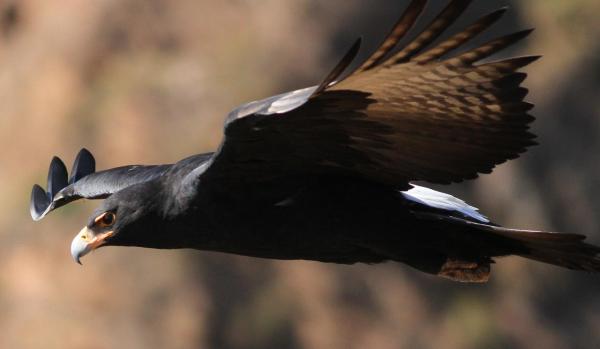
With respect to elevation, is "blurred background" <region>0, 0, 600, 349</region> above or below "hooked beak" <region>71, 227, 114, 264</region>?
below

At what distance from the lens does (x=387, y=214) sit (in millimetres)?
5094

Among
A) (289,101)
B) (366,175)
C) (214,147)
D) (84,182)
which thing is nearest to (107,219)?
(84,182)

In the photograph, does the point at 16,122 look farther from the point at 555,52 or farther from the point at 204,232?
the point at 204,232

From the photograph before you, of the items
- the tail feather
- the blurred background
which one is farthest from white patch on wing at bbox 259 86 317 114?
the blurred background

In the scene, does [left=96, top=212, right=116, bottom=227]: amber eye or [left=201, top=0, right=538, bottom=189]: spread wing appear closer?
[left=201, top=0, right=538, bottom=189]: spread wing

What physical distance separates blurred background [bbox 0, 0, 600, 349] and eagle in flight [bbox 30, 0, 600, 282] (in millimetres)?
4431

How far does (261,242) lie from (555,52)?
6.23m

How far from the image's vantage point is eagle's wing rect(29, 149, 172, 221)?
5801 millimetres

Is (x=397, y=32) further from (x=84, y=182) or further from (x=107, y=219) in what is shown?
(x=84, y=182)

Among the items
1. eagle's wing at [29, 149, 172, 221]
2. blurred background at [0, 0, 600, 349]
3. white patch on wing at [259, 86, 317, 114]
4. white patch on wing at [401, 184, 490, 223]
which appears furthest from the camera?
blurred background at [0, 0, 600, 349]

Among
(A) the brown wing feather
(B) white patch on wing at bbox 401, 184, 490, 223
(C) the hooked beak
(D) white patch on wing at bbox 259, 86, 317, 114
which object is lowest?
(B) white patch on wing at bbox 401, 184, 490, 223

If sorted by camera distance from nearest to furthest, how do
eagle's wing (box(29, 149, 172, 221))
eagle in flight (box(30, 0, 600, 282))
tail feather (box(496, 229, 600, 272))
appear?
eagle in flight (box(30, 0, 600, 282))
tail feather (box(496, 229, 600, 272))
eagle's wing (box(29, 149, 172, 221))

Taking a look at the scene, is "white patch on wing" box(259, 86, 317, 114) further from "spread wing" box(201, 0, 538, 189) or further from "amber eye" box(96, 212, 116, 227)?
"amber eye" box(96, 212, 116, 227)

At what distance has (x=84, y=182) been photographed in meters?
6.12
